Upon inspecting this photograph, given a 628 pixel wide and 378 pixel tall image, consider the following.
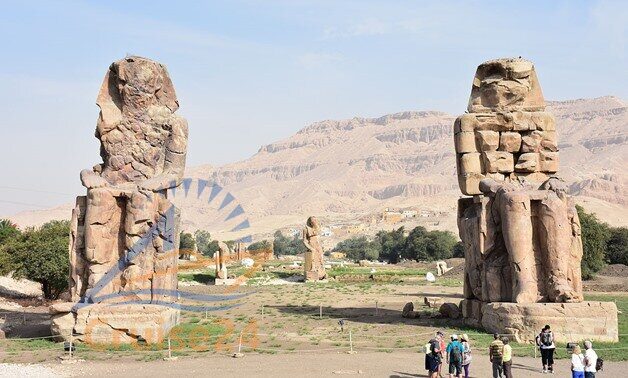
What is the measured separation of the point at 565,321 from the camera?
1341cm

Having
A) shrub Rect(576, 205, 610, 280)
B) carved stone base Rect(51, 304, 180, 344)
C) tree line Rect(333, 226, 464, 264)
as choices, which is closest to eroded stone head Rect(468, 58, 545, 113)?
carved stone base Rect(51, 304, 180, 344)

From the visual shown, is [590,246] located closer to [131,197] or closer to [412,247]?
[131,197]

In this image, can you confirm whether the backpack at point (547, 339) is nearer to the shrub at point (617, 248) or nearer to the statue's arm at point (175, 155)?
the statue's arm at point (175, 155)

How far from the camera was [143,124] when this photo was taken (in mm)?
15617

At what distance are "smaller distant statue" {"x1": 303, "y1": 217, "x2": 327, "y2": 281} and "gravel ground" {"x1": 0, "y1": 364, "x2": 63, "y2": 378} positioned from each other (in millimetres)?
22121

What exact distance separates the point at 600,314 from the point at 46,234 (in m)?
22.0

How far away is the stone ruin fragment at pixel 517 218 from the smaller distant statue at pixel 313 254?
1792cm

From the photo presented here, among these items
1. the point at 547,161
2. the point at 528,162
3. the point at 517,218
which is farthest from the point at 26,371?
the point at 547,161

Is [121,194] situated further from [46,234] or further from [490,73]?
[46,234]

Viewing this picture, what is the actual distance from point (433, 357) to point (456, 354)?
400mm

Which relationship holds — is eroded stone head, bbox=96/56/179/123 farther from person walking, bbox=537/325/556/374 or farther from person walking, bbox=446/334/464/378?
person walking, bbox=537/325/556/374

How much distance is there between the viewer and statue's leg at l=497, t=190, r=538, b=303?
1406 cm

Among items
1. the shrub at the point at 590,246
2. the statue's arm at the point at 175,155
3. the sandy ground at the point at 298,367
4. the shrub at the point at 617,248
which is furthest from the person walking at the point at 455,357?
the shrub at the point at 617,248

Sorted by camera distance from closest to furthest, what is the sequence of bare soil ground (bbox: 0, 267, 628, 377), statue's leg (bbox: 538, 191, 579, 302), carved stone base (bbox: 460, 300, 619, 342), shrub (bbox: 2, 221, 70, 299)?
bare soil ground (bbox: 0, 267, 628, 377)
carved stone base (bbox: 460, 300, 619, 342)
statue's leg (bbox: 538, 191, 579, 302)
shrub (bbox: 2, 221, 70, 299)
